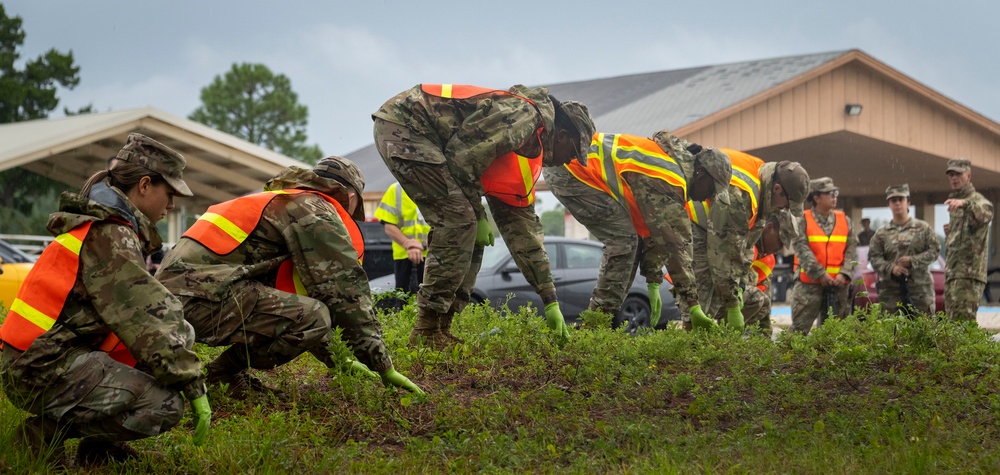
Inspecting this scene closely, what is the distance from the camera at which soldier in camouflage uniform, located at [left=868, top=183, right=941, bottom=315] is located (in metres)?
11.1

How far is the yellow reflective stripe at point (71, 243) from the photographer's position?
375cm

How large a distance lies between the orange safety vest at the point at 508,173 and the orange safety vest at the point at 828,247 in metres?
5.29

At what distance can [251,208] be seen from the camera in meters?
4.81

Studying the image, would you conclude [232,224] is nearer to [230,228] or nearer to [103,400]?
[230,228]

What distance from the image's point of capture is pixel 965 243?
34.5 ft

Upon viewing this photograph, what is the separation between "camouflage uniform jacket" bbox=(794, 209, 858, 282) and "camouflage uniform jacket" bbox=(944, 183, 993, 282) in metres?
1.03

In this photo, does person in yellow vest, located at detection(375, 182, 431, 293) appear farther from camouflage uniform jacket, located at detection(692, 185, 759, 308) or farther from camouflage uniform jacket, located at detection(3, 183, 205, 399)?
camouflage uniform jacket, located at detection(3, 183, 205, 399)

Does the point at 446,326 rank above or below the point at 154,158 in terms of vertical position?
below

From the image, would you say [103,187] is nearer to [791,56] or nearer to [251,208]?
[251,208]

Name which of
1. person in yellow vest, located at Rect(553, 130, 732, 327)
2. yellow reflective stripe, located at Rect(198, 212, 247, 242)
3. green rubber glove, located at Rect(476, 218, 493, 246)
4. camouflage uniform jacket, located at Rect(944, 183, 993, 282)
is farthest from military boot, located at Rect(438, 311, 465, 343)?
camouflage uniform jacket, located at Rect(944, 183, 993, 282)

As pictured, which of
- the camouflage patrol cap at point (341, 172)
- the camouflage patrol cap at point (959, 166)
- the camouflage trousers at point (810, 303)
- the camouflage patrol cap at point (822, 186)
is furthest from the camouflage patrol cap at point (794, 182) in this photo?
the camouflage patrol cap at point (341, 172)

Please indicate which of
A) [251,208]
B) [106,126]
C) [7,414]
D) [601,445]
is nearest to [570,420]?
[601,445]

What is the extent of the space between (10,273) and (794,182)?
403 inches

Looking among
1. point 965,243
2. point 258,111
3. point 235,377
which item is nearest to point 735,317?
point 965,243
